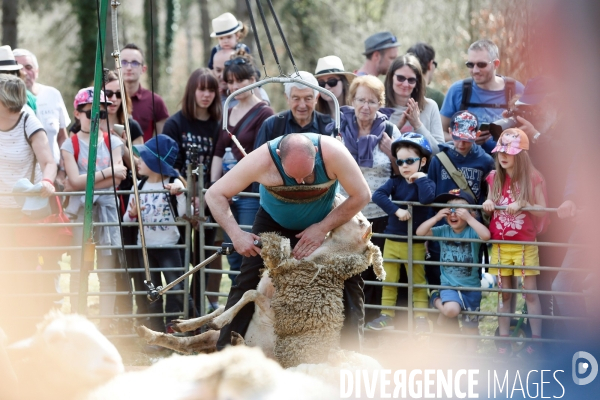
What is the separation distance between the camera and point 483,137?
21.0 feet

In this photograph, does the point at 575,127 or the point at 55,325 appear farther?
the point at 55,325

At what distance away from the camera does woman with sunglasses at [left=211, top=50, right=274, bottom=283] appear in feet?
21.9

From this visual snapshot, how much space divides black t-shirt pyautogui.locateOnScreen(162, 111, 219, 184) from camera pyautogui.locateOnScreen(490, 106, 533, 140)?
2457 mm

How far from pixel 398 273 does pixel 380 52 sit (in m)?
2.51

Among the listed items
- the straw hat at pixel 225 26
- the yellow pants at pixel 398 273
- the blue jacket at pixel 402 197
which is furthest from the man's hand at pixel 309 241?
the straw hat at pixel 225 26

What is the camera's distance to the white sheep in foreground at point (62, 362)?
2.66 meters

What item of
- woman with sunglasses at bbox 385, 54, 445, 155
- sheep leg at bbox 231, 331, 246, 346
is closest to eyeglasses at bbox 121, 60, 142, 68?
woman with sunglasses at bbox 385, 54, 445, 155

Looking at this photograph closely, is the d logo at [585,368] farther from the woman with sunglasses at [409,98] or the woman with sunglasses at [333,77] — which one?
the woman with sunglasses at [333,77]

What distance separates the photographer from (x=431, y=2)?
18.1 m

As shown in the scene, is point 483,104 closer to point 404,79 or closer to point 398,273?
point 404,79

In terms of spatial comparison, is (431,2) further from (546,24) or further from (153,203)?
Answer: (546,24)

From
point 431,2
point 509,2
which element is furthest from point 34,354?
point 431,2

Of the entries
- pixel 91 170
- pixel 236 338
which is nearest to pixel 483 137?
pixel 236 338

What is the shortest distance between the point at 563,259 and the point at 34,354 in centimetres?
429
